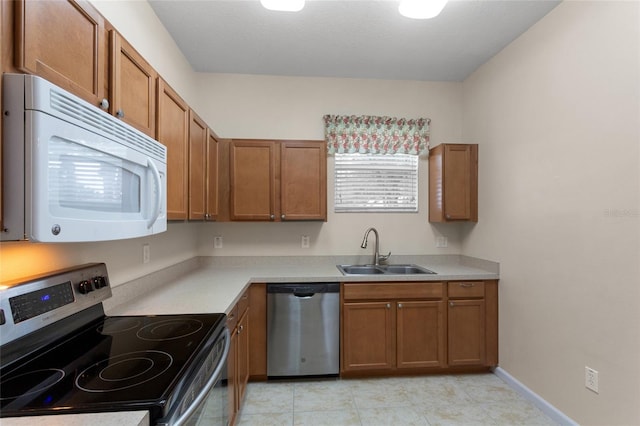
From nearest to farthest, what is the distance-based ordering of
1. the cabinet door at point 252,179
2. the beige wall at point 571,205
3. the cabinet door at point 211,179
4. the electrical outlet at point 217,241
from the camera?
the beige wall at point 571,205, the cabinet door at point 211,179, the cabinet door at point 252,179, the electrical outlet at point 217,241

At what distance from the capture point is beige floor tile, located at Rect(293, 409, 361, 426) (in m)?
1.93

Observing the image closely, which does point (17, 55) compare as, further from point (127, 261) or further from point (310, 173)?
point (310, 173)

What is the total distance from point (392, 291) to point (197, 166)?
6.02 ft

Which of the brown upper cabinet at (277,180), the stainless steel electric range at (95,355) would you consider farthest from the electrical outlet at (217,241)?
the stainless steel electric range at (95,355)

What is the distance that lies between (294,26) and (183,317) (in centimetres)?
212

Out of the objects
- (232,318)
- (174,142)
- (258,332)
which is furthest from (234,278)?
(174,142)

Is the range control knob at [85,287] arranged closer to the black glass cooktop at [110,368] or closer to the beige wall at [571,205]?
the black glass cooktop at [110,368]

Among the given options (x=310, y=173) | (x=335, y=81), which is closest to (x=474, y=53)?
(x=335, y=81)

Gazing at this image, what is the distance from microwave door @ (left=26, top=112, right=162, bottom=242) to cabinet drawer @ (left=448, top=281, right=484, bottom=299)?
2.35 m

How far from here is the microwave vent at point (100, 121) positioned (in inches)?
31.3

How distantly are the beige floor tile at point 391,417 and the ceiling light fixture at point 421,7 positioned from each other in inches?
106

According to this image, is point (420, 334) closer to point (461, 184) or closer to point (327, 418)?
point (327, 418)

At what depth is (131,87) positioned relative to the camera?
1.27 meters

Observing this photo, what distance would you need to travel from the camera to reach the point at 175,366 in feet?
3.10
